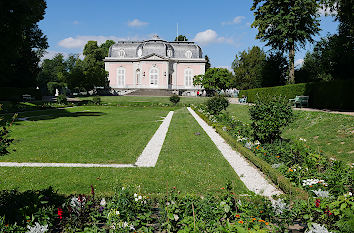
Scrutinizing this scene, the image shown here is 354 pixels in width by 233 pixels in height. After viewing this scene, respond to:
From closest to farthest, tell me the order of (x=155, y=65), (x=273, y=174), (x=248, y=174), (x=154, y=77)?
(x=273, y=174) < (x=248, y=174) < (x=155, y=65) < (x=154, y=77)

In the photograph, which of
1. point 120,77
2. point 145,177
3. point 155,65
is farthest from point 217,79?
point 145,177

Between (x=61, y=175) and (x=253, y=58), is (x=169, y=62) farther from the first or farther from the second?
(x=61, y=175)

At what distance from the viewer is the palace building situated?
1902 inches

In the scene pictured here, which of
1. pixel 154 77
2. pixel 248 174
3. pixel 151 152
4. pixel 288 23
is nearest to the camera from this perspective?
pixel 248 174

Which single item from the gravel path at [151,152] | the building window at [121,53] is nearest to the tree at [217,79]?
the building window at [121,53]

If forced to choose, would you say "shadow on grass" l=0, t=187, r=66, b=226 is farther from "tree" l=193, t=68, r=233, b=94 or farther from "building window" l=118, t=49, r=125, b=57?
"building window" l=118, t=49, r=125, b=57

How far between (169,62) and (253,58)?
14609 millimetres

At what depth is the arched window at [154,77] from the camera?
4825 centimetres

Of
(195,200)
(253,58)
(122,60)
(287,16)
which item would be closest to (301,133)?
(195,200)

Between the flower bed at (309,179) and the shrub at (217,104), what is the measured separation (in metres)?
7.13

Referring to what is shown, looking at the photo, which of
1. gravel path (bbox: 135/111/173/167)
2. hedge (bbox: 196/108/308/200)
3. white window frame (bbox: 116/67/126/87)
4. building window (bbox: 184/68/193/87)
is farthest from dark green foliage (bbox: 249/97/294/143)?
white window frame (bbox: 116/67/126/87)

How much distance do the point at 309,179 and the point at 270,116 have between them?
9.33 feet

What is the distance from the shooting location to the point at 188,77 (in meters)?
50.7

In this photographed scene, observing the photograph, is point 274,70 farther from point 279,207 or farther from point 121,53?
point 121,53
